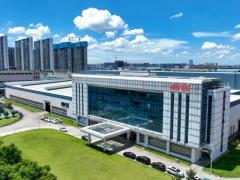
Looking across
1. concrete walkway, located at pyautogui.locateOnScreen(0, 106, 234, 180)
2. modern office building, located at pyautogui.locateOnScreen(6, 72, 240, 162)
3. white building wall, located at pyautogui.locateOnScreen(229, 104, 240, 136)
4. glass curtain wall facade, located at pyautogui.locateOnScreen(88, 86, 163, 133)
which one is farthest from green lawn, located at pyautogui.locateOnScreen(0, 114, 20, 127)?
white building wall, located at pyautogui.locateOnScreen(229, 104, 240, 136)

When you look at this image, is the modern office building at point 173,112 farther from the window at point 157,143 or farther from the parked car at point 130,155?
the parked car at point 130,155

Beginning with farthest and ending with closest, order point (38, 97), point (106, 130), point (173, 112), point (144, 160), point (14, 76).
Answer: point (14, 76) → point (38, 97) → point (106, 130) → point (173, 112) → point (144, 160)

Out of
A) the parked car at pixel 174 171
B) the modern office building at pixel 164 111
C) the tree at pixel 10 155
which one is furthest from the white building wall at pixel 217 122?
the tree at pixel 10 155

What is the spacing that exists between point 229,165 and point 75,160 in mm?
32073

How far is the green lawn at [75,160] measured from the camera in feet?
139

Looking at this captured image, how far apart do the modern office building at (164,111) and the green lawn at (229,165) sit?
1708mm

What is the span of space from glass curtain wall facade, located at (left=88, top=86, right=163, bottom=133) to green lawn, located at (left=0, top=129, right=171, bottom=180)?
10.7 m

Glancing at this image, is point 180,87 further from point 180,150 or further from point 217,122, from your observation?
point 180,150

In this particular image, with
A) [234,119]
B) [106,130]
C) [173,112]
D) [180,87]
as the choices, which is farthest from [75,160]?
[234,119]

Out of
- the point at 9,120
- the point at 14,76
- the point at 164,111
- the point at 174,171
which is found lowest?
the point at 174,171

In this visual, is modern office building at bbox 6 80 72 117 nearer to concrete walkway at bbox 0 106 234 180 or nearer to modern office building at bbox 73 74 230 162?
concrete walkway at bbox 0 106 234 180

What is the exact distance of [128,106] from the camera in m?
59.5

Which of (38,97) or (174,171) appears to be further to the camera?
(38,97)

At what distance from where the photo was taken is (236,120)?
2630 inches
